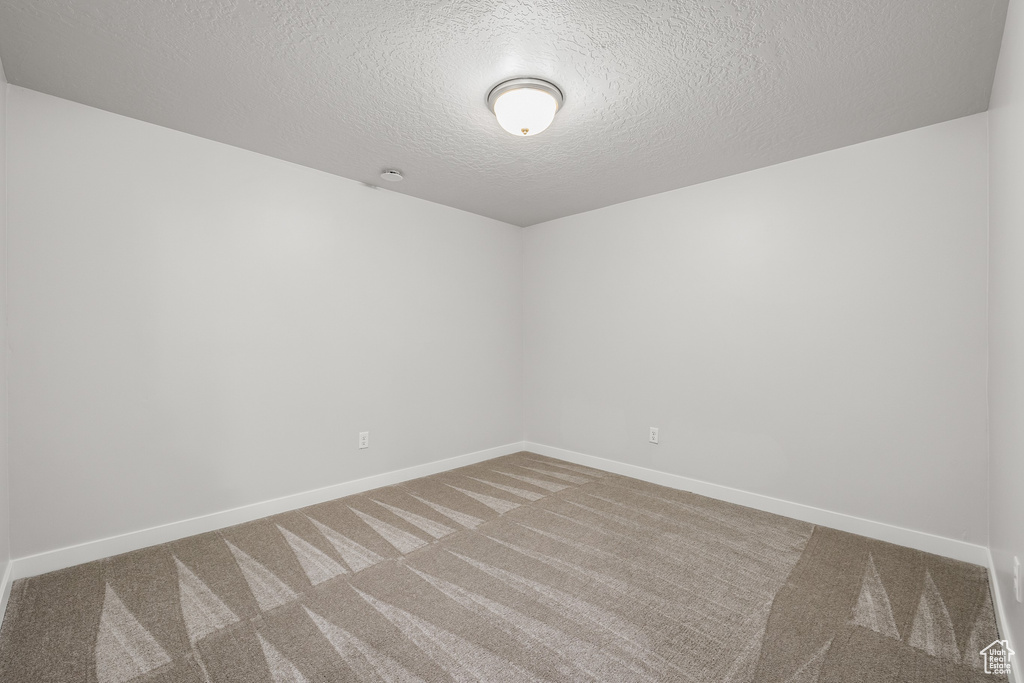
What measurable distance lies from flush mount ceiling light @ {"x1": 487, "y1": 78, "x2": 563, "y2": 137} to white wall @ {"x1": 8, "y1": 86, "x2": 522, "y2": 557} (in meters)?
1.77

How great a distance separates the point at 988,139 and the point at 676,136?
1.56 metres

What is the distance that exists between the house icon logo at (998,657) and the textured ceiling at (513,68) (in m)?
2.39

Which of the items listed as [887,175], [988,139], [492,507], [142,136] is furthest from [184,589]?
[988,139]

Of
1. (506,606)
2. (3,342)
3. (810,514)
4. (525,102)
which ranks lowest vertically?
(506,606)

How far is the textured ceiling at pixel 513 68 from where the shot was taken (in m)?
1.74

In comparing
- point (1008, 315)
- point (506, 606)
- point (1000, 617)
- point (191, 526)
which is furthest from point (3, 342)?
point (1000, 617)

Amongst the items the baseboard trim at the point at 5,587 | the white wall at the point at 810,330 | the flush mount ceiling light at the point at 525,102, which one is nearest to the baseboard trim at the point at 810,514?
the white wall at the point at 810,330

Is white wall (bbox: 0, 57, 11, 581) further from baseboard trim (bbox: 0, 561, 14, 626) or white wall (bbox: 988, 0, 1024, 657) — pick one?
white wall (bbox: 988, 0, 1024, 657)

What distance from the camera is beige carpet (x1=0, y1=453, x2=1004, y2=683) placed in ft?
5.48

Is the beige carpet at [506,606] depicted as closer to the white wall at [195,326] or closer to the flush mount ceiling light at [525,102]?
the white wall at [195,326]

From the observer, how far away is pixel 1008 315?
1774 millimetres

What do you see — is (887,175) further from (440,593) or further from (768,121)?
(440,593)

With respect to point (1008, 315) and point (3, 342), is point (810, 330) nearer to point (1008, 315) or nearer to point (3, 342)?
point (1008, 315)

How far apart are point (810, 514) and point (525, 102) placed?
10.2 ft
